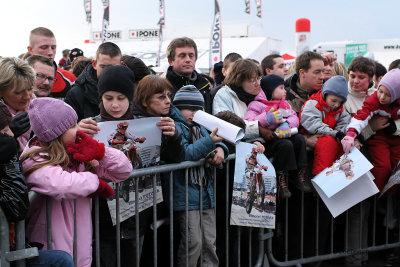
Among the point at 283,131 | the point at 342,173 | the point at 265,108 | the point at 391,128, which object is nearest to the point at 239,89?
the point at 265,108

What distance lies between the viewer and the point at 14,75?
10.7ft

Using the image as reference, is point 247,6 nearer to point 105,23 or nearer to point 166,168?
point 105,23

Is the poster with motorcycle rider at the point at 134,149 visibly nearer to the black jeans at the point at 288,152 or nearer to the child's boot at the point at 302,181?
the black jeans at the point at 288,152

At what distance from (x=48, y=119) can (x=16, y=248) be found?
72cm

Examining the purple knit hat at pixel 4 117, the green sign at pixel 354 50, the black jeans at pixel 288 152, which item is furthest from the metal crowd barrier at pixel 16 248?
the green sign at pixel 354 50

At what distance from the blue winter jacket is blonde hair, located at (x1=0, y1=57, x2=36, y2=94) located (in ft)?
3.61

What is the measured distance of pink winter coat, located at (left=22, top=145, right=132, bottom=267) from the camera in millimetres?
2523

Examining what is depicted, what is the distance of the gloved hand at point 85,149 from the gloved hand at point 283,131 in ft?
6.43

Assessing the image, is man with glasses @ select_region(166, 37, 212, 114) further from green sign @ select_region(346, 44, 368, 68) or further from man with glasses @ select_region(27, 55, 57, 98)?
green sign @ select_region(346, 44, 368, 68)

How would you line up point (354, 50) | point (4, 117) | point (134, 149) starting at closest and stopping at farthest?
point (4, 117)
point (134, 149)
point (354, 50)

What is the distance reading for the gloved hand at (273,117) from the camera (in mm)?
4152

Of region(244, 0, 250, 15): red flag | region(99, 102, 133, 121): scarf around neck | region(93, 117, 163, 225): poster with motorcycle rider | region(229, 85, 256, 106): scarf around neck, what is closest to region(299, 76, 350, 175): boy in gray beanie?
region(229, 85, 256, 106): scarf around neck

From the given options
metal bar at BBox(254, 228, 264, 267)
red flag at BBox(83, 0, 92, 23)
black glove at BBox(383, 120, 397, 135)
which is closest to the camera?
metal bar at BBox(254, 228, 264, 267)

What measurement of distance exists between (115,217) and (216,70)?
4409 mm
